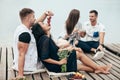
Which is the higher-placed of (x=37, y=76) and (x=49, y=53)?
(x=49, y=53)

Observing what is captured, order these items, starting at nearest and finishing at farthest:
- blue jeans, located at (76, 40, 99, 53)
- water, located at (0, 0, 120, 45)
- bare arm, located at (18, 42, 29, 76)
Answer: bare arm, located at (18, 42, 29, 76), blue jeans, located at (76, 40, 99, 53), water, located at (0, 0, 120, 45)

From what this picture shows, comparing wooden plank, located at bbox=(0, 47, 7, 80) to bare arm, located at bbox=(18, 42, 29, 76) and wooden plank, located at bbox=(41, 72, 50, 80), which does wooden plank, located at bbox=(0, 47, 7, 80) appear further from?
wooden plank, located at bbox=(41, 72, 50, 80)

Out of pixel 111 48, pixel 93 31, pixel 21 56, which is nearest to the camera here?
pixel 21 56

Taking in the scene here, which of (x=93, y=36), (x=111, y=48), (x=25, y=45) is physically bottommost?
(x=111, y=48)

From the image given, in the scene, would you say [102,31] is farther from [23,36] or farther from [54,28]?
[54,28]

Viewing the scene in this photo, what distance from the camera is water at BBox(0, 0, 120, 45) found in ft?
29.9

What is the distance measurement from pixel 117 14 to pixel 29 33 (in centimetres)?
626

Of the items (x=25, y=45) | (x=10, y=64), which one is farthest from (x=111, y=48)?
(x=25, y=45)

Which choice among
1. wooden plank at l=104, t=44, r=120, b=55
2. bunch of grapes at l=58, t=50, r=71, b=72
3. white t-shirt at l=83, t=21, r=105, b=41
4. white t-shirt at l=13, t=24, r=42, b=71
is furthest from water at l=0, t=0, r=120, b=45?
bunch of grapes at l=58, t=50, r=71, b=72

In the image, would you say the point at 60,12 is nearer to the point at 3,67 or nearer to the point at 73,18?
the point at 73,18

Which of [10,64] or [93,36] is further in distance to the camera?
[93,36]

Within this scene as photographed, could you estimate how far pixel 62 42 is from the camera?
4957mm

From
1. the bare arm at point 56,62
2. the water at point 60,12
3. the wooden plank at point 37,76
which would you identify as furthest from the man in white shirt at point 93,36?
the water at point 60,12

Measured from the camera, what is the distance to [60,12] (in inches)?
389
